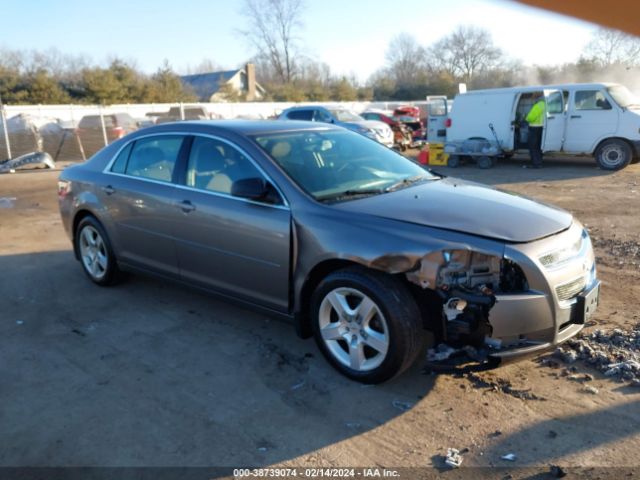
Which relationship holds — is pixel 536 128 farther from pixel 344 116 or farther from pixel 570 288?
pixel 570 288

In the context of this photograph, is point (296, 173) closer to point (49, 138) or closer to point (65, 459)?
point (65, 459)

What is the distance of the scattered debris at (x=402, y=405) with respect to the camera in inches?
128

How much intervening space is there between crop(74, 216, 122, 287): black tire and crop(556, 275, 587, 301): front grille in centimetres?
398

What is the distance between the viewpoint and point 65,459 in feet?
9.43

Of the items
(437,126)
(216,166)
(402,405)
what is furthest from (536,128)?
(402,405)

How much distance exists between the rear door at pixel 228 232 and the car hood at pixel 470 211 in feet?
1.82

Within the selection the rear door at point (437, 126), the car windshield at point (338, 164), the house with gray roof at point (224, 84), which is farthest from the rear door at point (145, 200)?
the house with gray roof at point (224, 84)

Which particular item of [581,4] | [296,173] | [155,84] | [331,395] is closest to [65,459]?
[331,395]

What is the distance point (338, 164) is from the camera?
4.25 meters

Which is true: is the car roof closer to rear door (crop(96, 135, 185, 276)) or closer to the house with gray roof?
rear door (crop(96, 135, 185, 276))

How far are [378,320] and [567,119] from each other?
1250 centimetres

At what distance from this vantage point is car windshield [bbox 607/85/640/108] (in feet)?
43.5

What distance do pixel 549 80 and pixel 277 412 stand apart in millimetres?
53106

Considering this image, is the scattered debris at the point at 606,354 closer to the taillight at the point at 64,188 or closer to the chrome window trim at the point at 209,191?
the chrome window trim at the point at 209,191
